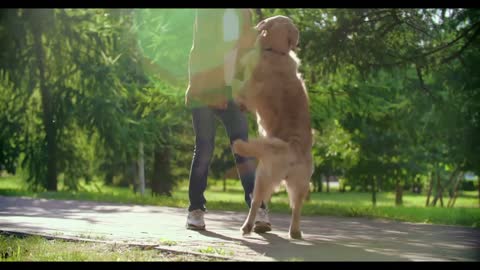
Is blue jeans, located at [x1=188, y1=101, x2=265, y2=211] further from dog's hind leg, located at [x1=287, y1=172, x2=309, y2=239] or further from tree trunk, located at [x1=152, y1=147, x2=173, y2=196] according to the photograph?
tree trunk, located at [x1=152, y1=147, x2=173, y2=196]

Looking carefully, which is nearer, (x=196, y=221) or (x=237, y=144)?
(x=237, y=144)

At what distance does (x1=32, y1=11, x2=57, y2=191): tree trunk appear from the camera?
14852mm

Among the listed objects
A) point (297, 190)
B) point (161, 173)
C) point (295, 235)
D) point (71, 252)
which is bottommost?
point (71, 252)

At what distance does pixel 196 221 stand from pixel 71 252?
1453mm

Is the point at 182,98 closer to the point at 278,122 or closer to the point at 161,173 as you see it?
the point at 278,122

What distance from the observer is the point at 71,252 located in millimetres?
3652

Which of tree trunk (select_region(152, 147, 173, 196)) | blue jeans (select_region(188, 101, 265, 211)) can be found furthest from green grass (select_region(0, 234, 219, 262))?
tree trunk (select_region(152, 147, 173, 196))

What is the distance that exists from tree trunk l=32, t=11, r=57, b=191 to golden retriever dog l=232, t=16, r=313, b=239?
1162 centimetres

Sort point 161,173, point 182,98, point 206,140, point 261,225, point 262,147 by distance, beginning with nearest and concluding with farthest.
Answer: point 262,147 → point 261,225 → point 206,140 → point 182,98 → point 161,173

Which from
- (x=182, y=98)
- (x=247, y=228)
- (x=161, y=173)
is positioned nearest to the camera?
(x=247, y=228)

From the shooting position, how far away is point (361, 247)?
3.84 m

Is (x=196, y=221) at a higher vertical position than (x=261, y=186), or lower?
lower

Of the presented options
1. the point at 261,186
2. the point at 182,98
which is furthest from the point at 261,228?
the point at 182,98
